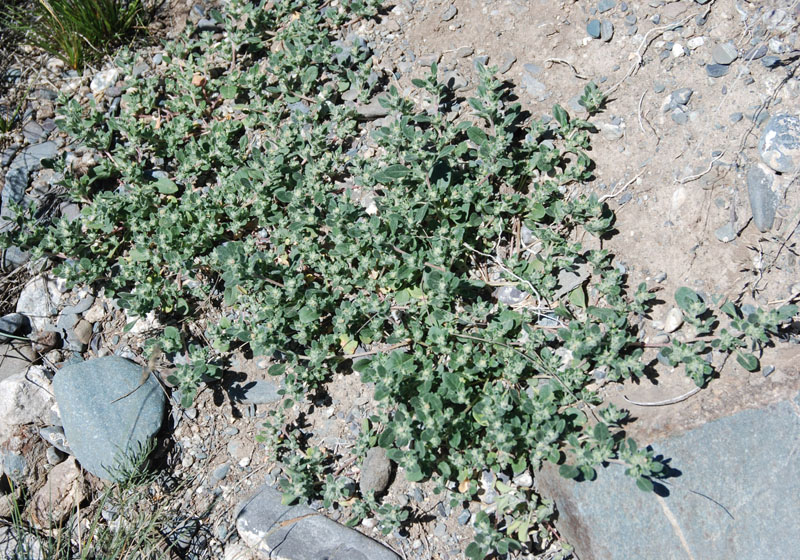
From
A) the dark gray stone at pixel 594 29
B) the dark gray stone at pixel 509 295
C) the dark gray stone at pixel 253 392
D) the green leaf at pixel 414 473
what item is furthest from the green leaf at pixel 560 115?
the dark gray stone at pixel 253 392

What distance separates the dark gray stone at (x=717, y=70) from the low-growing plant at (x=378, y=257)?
2.11 feet

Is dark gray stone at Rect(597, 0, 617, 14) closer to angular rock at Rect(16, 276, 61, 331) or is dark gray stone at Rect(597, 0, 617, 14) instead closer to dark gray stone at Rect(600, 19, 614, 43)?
dark gray stone at Rect(600, 19, 614, 43)

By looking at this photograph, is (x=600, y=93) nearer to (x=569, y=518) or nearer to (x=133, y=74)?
(x=569, y=518)

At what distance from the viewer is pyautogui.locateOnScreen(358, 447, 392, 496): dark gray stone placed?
345 cm

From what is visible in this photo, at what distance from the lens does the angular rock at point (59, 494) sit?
12.2ft

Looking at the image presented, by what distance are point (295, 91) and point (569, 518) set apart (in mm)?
3040

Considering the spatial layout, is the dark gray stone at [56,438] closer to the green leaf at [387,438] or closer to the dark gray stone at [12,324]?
the dark gray stone at [12,324]

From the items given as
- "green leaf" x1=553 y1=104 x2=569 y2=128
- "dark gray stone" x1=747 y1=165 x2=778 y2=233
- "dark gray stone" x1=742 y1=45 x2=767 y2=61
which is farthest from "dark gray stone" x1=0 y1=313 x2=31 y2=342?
"dark gray stone" x1=742 y1=45 x2=767 y2=61

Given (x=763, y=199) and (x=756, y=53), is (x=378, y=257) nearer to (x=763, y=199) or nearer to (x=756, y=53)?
(x=763, y=199)

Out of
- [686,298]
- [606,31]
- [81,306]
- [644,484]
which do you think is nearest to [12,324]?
[81,306]

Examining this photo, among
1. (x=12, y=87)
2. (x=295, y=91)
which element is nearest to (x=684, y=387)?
(x=295, y=91)

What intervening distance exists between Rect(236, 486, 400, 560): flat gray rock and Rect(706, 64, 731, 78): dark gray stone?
3.08 meters

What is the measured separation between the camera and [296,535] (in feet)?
11.2

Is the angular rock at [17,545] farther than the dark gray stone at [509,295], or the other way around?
the dark gray stone at [509,295]
